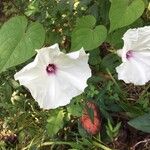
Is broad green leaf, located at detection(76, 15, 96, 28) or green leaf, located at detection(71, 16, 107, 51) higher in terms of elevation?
broad green leaf, located at detection(76, 15, 96, 28)

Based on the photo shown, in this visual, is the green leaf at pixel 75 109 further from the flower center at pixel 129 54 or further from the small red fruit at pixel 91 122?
the flower center at pixel 129 54

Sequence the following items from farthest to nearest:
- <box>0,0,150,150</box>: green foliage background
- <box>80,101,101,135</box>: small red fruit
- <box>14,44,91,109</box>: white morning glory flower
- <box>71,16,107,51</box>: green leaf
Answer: <box>80,101,101,135</box>: small red fruit → <box>0,0,150,150</box>: green foliage background → <box>71,16,107,51</box>: green leaf → <box>14,44,91,109</box>: white morning glory flower

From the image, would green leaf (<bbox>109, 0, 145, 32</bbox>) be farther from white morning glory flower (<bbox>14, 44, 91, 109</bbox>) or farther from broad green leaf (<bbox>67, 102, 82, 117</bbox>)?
broad green leaf (<bbox>67, 102, 82, 117</bbox>)

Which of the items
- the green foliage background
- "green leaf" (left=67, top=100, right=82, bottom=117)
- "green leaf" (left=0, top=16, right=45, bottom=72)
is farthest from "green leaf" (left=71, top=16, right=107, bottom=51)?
"green leaf" (left=67, top=100, right=82, bottom=117)

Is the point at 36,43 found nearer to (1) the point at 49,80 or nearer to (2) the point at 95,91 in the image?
(1) the point at 49,80

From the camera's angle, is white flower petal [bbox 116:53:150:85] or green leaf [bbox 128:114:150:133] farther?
green leaf [bbox 128:114:150:133]

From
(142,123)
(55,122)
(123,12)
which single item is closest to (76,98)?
(55,122)

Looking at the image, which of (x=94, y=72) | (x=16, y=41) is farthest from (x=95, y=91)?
(x=16, y=41)

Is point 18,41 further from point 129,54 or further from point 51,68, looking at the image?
point 129,54
